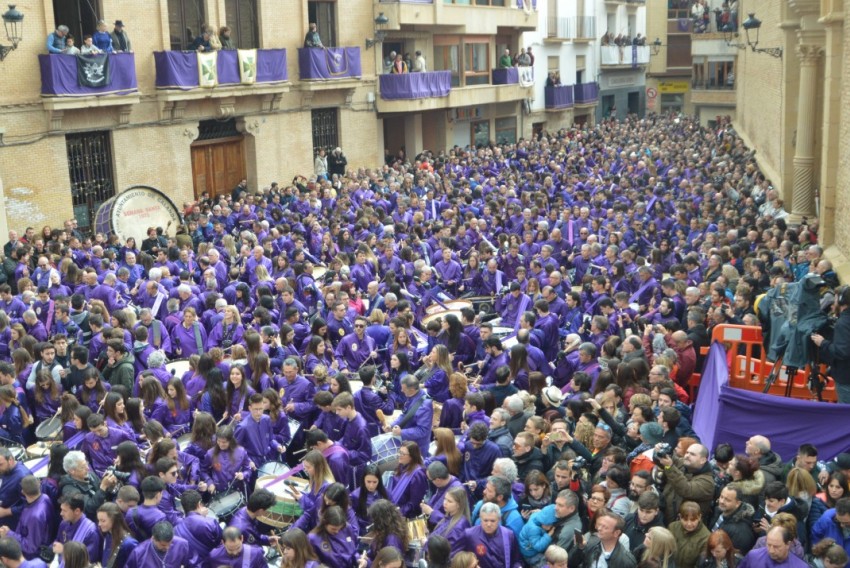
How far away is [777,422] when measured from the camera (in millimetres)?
9617

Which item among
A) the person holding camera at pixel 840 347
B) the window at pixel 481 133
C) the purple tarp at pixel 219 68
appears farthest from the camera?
the window at pixel 481 133

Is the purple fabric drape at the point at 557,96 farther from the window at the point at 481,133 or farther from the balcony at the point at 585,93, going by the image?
the window at the point at 481,133

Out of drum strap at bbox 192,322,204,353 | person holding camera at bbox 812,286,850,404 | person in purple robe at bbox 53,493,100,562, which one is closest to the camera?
person in purple robe at bbox 53,493,100,562

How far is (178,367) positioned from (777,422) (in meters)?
7.31

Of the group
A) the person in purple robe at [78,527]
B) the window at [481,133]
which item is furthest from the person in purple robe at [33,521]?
the window at [481,133]

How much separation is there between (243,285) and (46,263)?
3.65 meters

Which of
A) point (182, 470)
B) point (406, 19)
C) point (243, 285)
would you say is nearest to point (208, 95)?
point (406, 19)

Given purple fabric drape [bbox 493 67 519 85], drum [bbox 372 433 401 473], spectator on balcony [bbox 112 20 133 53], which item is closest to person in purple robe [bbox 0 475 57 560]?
drum [bbox 372 433 401 473]

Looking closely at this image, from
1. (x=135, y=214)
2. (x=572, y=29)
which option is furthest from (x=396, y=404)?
(x=572, y=29)

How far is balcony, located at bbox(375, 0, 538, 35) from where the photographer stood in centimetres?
3375

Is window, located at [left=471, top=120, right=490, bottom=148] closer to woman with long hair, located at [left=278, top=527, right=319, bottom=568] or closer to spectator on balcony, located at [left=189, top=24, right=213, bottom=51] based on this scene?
spectator on balcony, located at [left=189, top=24, right=213, bottom=51]

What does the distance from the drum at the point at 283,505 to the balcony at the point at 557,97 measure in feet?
134

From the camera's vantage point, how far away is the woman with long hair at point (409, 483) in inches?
351

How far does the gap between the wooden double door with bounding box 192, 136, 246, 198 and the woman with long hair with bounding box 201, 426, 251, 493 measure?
779 inches
